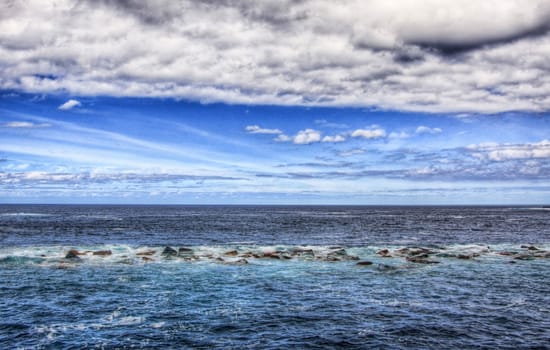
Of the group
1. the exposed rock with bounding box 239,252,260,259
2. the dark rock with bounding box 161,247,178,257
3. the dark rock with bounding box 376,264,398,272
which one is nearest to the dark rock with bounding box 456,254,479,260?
the dark rock with bounding box 376,264,398,272

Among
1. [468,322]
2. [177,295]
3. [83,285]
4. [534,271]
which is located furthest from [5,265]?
[534,271]

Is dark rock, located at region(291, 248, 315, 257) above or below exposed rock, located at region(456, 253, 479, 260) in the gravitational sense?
below

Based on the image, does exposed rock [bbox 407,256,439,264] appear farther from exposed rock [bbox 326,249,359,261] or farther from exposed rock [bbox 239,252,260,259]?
exposed rock [bbox 239,252,260,259]

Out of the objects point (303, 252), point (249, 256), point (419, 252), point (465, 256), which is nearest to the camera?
point (465, 256)

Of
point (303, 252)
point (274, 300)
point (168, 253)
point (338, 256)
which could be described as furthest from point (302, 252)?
point (274, 300)

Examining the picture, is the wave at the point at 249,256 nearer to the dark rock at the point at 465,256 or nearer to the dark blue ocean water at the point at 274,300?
the dark rock at the point at 465,256

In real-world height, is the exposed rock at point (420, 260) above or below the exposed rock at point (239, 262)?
above

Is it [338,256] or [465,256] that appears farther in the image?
[465,256]

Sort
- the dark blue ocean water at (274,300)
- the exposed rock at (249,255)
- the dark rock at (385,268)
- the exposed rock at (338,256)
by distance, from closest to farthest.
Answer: the dark blue ocean water at (274,300)
the dark rock at (385,268)
the exposed rock at (338,256)
the exposed rock at (249,255)

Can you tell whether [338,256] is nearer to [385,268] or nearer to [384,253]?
[384,253]

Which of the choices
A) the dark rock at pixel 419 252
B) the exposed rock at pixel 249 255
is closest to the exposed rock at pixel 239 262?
the exposed rock at pixel 249 255

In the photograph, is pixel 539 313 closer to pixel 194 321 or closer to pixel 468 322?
pixel 468 322

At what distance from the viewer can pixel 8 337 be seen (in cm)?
2192

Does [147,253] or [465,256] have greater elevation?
[465,256]
